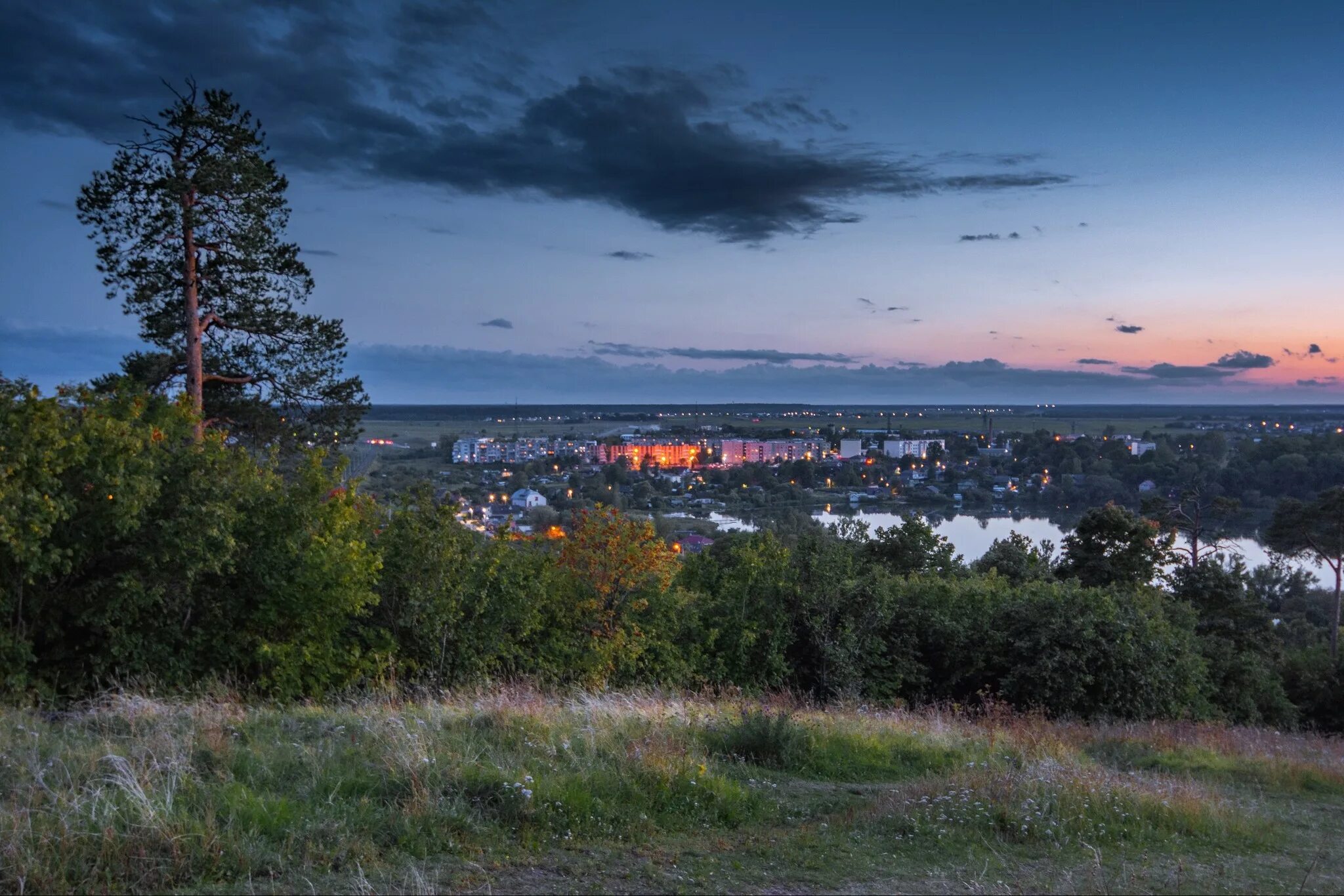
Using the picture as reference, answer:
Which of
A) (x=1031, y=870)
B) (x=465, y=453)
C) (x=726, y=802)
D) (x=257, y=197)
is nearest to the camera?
(x=1031, y=870)

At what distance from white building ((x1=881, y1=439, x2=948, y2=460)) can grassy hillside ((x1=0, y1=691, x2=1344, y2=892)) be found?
96.0 metres

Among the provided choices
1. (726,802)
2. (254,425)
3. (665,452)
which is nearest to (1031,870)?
(726,802)

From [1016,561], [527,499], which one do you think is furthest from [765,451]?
[1016,561]

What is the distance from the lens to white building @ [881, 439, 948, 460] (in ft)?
341

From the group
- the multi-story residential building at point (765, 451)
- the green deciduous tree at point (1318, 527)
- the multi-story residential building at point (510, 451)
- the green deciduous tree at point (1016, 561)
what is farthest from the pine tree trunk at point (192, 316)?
the multi-story residential building at point (765, 451)

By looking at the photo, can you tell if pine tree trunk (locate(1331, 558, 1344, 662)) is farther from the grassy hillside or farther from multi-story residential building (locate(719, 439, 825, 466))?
multi-story residential building (locate(719, 439, 825, 466))

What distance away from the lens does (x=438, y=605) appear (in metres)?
13.4

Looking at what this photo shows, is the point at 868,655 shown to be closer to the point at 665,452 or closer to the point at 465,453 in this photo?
the point at 465,453

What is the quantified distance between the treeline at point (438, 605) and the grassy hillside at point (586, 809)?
230 cm

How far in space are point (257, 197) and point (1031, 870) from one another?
17.6m

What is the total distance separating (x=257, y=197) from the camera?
57.4 ft

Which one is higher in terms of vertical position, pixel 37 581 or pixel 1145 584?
pixel 37 581

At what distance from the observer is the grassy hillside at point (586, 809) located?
494 cm

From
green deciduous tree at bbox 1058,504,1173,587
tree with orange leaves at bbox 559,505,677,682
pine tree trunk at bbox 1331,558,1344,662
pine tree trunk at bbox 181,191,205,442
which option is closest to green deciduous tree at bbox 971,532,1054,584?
green deciduous tree at bbox 1058,504,1173,587
